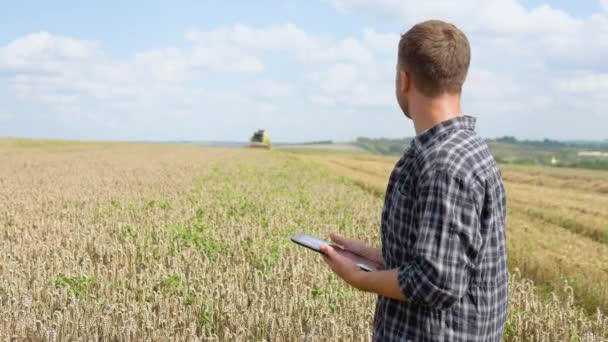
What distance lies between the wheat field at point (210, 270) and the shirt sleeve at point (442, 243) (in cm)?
285

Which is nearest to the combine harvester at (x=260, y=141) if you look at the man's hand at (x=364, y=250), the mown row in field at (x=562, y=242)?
the mown row in field at (x=562, y=242)

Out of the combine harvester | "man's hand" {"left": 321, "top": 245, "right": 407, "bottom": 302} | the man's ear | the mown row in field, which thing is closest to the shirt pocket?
"man's hand" {"left": 321, "top": 245, "right": 407, "bottom": 302}

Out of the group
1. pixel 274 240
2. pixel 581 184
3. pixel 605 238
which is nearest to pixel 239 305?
pixel 274 240

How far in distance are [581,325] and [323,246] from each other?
4292mm

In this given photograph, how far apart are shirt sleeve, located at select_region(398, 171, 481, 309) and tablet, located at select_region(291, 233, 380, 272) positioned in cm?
35

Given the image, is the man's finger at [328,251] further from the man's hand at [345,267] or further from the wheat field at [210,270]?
the wheat field at [210,270]

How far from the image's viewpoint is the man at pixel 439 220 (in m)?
2.16

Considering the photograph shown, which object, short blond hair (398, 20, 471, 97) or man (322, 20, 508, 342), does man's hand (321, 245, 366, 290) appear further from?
short blond hair (398, 20, 471, 97)

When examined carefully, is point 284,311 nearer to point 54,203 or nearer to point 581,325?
point 581,325

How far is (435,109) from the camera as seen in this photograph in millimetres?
2314

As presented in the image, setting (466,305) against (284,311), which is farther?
(284,311)

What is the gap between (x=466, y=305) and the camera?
7.59 ft

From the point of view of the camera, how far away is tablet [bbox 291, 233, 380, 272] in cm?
253

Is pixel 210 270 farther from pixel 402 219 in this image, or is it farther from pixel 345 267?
pixel 402 219
